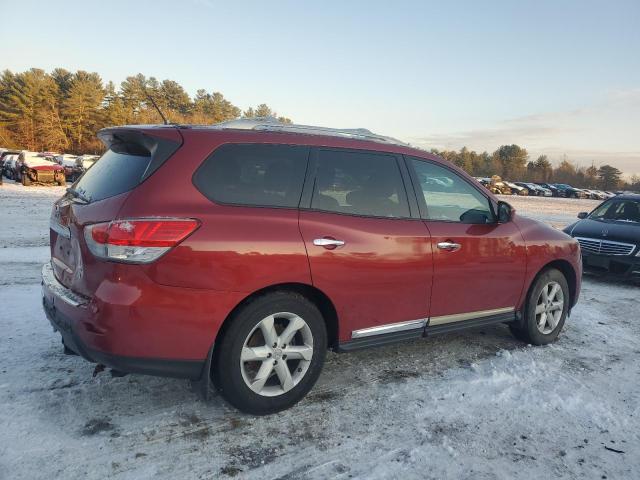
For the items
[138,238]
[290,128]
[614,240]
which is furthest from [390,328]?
[614,240]

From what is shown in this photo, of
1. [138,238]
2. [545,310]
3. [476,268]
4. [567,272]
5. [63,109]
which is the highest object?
[63,109]

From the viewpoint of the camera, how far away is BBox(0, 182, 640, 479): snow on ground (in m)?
2.58

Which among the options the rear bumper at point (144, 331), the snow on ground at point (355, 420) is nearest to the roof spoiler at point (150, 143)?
the rear bumper at point (144, 331)

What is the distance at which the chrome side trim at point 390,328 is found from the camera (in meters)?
3.46

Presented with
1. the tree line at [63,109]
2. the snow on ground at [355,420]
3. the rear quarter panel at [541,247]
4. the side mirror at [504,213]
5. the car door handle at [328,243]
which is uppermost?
the tree line at [63,109]

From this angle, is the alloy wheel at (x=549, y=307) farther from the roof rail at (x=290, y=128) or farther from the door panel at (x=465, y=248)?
the roof rail at (x=290, y=128)

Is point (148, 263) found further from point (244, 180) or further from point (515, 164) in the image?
point (515, 164)

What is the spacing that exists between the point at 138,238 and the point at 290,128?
143 centimetres

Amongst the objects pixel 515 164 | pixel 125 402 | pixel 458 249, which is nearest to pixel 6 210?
pixel 125 402

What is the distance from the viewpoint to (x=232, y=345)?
9.43 ft

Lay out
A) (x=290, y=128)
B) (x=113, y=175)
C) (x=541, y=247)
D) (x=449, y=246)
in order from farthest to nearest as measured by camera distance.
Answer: (x=541, y=247) < (x=449, y=246) < (x=290, y=128) < (x=113, y=175)

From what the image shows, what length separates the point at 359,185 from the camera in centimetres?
354

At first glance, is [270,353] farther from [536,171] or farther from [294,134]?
[536,171]

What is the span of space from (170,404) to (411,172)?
8.09 feet
